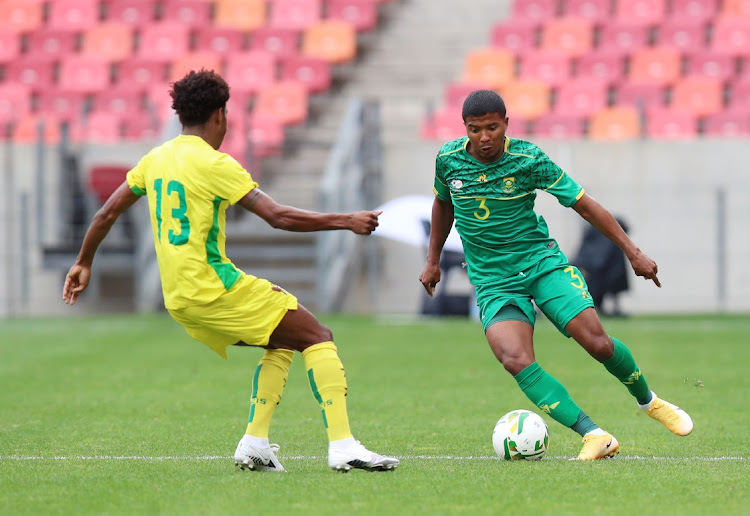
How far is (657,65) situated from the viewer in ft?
66.6

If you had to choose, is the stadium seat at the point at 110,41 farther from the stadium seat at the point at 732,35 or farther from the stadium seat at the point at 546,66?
the stadium seat at the point at 732,35

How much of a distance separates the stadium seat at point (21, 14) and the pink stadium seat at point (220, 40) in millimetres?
3369

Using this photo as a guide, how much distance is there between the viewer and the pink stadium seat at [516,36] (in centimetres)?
2120

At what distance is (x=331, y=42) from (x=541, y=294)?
16161 millimetres

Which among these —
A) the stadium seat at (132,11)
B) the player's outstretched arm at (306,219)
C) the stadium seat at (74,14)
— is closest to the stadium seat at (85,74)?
the stadium seat at (74,14)

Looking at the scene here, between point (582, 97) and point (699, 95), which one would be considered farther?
point (582, 97)

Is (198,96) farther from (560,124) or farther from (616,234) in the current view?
(560,124)

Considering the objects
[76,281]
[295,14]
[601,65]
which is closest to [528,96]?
[601,65]

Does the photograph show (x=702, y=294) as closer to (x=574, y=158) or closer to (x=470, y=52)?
(x=574, y=158)

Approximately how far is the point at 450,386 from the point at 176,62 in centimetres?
1334

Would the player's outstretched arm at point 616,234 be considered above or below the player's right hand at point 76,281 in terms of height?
above

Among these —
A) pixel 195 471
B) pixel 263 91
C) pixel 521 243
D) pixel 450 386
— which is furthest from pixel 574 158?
pixel 195 471

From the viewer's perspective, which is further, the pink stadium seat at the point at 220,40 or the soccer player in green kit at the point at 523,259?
the pink stadium seat at the point at 220,40

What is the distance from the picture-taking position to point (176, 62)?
2158 cm
